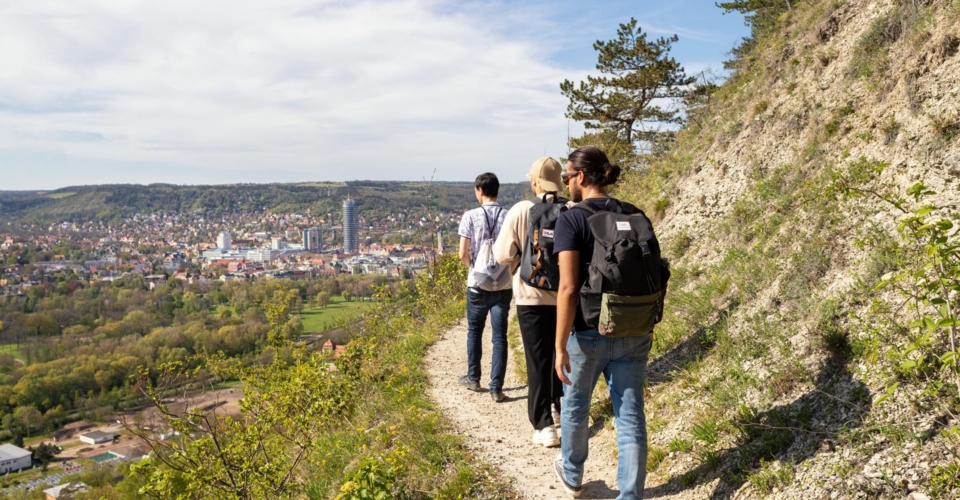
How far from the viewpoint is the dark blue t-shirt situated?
9.32 ft

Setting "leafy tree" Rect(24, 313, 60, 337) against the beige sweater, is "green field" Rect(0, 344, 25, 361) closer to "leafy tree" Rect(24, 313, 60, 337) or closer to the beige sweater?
"leafy tree" Rect(24, 313, 60, 337)

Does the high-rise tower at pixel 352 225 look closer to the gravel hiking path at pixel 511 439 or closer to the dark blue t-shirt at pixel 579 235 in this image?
the gravel hiking path at pixel 511 439

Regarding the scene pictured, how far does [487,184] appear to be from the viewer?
4969 millimetres

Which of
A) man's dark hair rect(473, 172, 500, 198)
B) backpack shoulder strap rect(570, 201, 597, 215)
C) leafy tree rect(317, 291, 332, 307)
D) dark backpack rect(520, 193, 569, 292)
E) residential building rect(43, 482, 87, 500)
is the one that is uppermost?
man's dark hair rect(473, 172, 500, 198)

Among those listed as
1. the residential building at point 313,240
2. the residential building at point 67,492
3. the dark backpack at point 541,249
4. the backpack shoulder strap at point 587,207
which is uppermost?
the backpack shoulder strap at point 587,207

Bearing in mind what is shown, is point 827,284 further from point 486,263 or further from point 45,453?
point 45,453

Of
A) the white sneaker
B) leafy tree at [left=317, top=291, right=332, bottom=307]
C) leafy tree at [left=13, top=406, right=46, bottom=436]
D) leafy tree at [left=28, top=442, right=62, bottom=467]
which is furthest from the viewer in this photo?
leafy tree at [left=317, top=291, right=332, bottom=307]

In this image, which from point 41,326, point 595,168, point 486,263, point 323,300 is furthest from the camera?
point 41,326

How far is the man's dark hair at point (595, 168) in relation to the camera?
301 cm

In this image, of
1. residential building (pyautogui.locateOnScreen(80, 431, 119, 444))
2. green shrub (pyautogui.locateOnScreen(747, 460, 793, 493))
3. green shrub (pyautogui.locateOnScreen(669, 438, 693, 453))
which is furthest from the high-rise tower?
green shrub (pyautogui.locateOnScreen(747, 460, 793, 493))

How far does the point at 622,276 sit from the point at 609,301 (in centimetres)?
14

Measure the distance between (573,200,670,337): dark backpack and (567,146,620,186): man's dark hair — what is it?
0.84 feet

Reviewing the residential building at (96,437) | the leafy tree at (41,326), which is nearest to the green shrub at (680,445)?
the residential building at (96,437)

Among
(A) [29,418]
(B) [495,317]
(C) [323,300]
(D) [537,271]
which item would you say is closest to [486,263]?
(B) [495,317]
